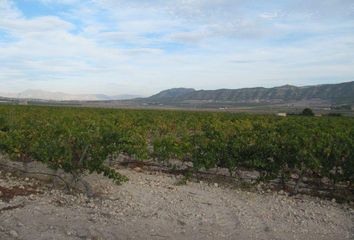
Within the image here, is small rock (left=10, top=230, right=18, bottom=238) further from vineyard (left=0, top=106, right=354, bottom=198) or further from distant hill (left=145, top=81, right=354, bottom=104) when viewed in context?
distant hill (left=145, top=81, right=354, bottom=104)

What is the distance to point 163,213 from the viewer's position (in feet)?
27.6

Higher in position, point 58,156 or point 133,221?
point 58,156

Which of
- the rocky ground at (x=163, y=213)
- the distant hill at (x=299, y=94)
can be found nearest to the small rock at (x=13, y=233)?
the rocky ground at (x=163, y=213)

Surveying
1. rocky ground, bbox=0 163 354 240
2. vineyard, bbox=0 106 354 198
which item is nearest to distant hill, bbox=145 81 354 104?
vineyard, bbox=0 106 354 198

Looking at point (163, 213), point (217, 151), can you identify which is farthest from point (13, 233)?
point (217, 151)

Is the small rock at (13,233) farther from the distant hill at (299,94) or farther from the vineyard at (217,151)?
the distant hill at (299,94)

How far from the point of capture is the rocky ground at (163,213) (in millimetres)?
7324

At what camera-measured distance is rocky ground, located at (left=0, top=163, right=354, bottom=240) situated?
732cm

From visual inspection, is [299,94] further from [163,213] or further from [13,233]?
[13,233]

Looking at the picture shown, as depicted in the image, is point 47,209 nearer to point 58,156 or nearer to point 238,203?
point 58,156

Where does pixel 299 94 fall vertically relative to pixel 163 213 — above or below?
below

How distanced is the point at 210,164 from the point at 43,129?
4370 mm

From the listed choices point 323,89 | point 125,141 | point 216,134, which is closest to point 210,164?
point 216,134

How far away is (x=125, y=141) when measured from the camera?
10359 millimetres
